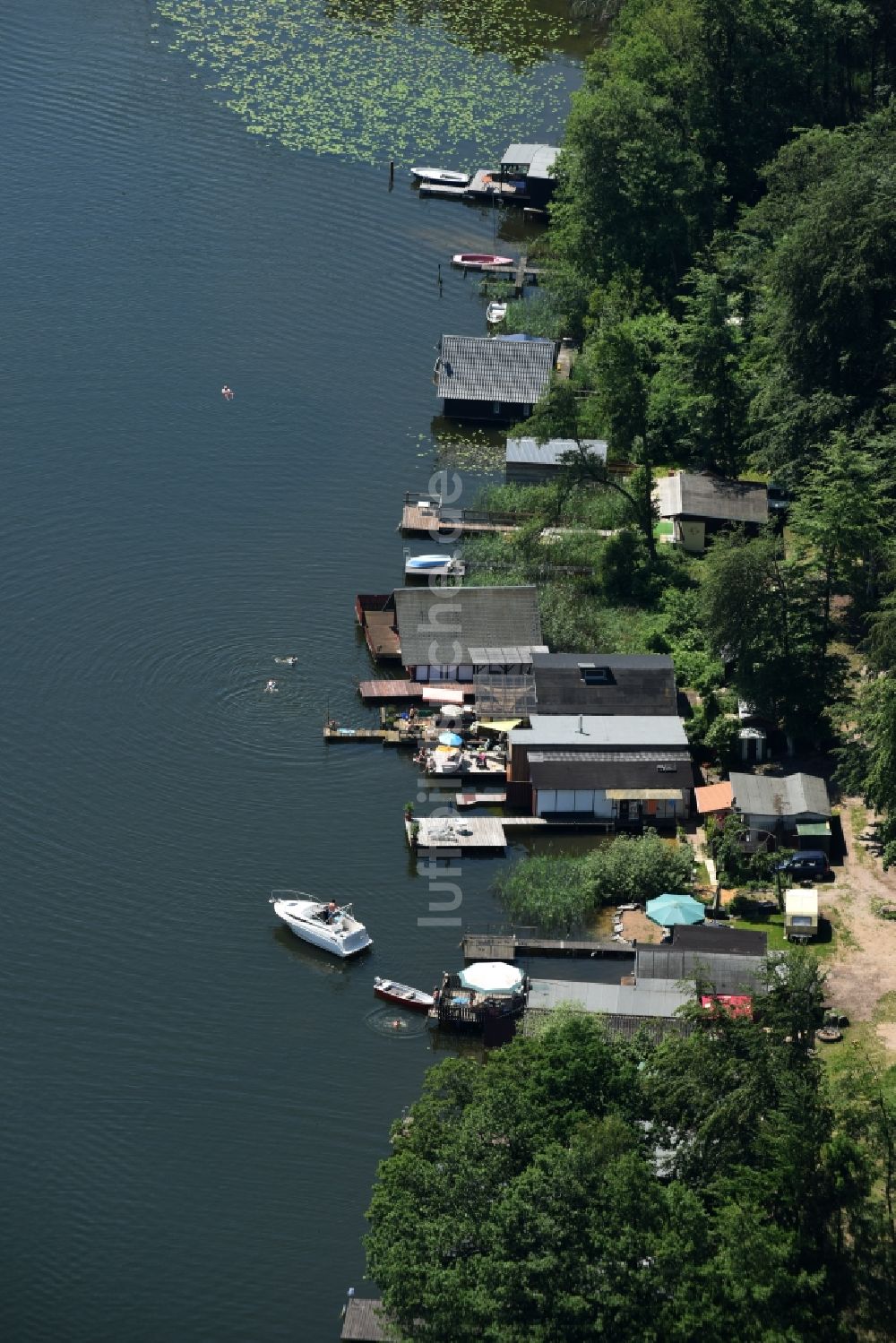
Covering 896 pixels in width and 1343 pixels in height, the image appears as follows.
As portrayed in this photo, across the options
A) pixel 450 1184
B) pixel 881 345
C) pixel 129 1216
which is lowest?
pixel 129 1216

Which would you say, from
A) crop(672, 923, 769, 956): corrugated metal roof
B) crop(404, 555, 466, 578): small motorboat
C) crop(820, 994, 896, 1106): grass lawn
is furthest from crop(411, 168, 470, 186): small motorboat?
crop(820, 994, 896, 1106): grass lawn

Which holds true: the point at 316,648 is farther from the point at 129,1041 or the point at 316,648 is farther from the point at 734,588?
the point at 129,1041

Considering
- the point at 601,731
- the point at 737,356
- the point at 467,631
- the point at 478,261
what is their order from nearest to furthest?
the point at 601,731 < the point at 467,631 < the point at 737,356 < the point at 478,261

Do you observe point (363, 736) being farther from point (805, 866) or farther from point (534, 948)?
point (805, 866)

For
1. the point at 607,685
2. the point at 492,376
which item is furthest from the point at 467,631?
the point at 492,376

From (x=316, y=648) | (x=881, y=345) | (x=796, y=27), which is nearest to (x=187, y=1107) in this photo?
(x=316, y=648)

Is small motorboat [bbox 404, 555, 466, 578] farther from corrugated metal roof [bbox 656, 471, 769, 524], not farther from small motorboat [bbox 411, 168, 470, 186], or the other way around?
small motorboat [bbox 411, 168, 470, 186]
